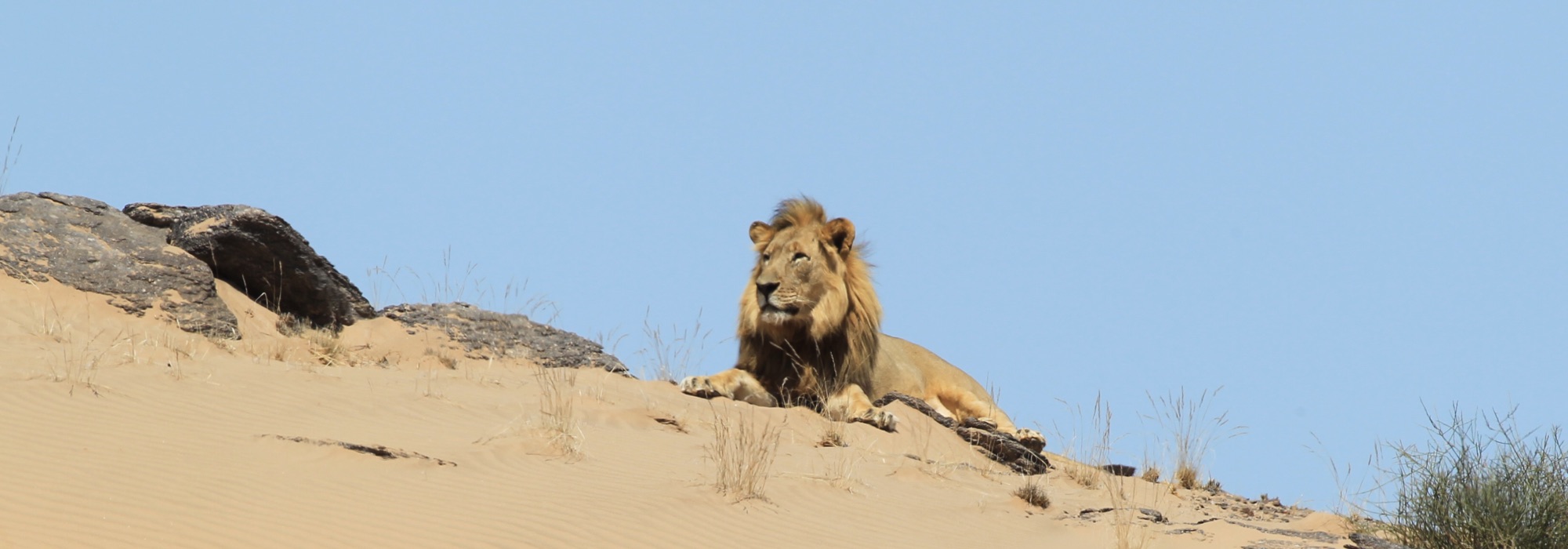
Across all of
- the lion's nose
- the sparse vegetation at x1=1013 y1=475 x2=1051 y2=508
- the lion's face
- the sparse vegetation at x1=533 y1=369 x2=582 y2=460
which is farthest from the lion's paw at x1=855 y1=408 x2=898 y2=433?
the sparse vegetation at x1=533 y1=369 x2=582 y2=460

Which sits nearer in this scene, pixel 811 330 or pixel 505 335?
pixel 811 330

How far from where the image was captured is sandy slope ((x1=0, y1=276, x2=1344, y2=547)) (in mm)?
6488

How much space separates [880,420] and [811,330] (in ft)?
3.22

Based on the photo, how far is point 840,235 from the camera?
11805 millimetres

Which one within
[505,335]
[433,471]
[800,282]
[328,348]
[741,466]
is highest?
[800,282]

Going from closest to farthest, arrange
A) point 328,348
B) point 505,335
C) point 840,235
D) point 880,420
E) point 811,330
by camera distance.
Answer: point 880,420, point 811,330, point 840,235, point 328,348, point 505,335

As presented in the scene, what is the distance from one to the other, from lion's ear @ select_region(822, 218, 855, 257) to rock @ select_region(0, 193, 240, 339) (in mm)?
5144

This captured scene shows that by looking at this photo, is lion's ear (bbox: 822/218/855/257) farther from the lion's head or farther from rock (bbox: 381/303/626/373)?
rock (bbox: 381/303/626/373)

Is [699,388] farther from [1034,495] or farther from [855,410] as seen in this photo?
[1034,495]

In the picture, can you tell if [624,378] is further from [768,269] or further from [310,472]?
[310,472]

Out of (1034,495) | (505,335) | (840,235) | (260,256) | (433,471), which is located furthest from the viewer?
(505,335)

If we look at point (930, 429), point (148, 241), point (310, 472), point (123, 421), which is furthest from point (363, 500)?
point (148, 241)

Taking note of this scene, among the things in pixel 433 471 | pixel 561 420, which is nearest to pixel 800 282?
pixel 561 420

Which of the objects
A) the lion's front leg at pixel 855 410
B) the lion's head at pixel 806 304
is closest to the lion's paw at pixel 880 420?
the lion's front leg at pixel 855 410
